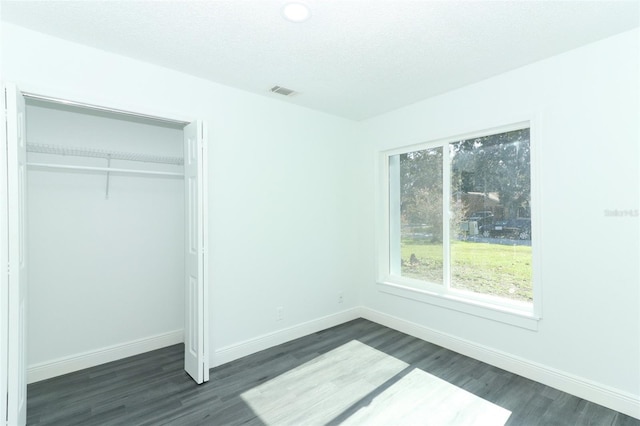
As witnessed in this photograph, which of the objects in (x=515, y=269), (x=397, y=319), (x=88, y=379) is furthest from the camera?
(x=397, y=319)

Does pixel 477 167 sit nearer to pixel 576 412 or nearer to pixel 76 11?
pixel 576 412

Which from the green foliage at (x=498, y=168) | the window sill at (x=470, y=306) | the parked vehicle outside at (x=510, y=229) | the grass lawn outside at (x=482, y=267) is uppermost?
the green foliage at (x=498, y=168)

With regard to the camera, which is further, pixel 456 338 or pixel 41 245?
pixel 456 338

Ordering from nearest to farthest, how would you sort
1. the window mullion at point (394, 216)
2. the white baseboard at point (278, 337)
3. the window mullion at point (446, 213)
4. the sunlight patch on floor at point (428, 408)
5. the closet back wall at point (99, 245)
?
the sunlight patch on floor at point (428, 408), the closet back wall at point (99, 245), the white baseboard at point (278, 337), the window mullion at point (446, 213), the window mullion at point (394, 216)

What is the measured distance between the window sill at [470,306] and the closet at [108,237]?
2175 mm

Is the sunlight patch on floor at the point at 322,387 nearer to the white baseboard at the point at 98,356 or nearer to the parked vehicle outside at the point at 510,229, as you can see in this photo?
the white baseboard at the point at 98,356

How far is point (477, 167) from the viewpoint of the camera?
320cm

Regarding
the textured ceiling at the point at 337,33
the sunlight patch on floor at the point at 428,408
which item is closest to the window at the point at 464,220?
the textured ceiling at the point at 337,33

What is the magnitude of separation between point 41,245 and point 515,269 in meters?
4.21

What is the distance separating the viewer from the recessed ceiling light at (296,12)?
1.91 m

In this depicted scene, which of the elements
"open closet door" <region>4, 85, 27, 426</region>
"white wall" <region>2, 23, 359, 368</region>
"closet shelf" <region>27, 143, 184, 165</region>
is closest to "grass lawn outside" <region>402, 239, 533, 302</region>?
"white wall" <region>2, 23, 359, 368</region>

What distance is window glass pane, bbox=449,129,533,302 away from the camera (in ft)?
9.43

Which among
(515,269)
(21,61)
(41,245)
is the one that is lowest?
(515,269)

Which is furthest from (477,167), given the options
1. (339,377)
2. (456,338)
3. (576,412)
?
(339,377)
